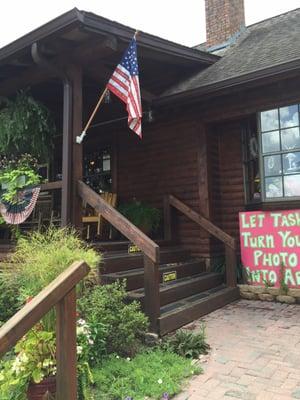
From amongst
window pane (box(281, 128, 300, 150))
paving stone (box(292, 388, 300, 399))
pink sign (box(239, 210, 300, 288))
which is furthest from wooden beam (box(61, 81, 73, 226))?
A: window pane (box(281, 128, 300, 150))

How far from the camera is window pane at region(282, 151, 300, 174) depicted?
595 cm

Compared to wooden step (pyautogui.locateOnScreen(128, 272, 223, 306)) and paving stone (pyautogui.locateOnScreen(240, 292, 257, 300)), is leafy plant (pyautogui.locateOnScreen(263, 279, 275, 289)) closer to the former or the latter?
paving stone (pyautogui.locateOnScreen(240, 292, 257, 300))

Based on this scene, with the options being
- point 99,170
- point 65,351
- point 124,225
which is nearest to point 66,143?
point 124,225

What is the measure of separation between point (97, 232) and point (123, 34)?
3.67 metres

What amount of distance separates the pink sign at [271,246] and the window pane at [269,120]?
1339mm

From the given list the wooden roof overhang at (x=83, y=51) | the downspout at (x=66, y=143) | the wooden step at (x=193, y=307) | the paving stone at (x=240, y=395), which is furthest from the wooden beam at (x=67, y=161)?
the paving stone at (x=240, y=395)

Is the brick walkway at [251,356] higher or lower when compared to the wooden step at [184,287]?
lower

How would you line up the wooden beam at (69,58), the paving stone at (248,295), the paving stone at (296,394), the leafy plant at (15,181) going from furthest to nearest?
the paving stone at (248,295), the leafy plant at (15,181), the wooden beam at (69,58), the paving stone at (296,394)

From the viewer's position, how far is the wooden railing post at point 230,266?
6129 millimetres

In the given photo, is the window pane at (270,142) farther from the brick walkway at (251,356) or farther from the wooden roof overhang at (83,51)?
the brick walkway at (251,356)

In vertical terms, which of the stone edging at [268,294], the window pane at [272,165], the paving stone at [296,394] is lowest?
the paving stone at [296,394]

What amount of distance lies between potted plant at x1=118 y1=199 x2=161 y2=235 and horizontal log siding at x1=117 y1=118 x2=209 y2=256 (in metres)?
0.60

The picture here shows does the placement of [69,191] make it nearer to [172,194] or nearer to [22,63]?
[22,63]

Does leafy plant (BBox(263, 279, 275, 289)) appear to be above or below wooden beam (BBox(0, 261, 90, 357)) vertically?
below
